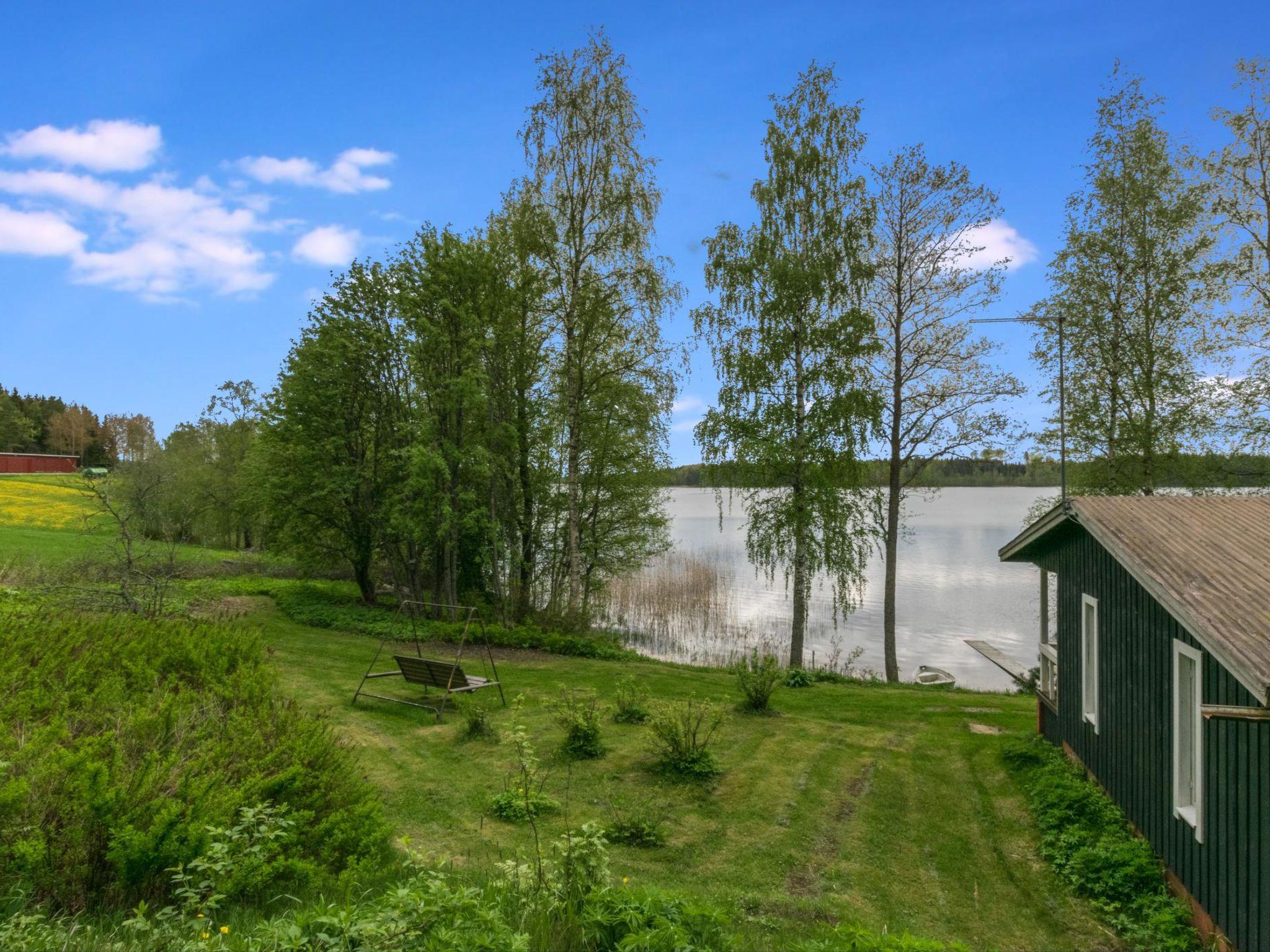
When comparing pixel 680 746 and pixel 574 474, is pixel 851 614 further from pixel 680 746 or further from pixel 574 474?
pixel 680 746

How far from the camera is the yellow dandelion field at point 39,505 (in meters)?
29.8

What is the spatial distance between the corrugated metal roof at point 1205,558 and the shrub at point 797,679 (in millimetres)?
7347

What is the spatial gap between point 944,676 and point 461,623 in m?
12.3

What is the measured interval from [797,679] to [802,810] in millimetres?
7807

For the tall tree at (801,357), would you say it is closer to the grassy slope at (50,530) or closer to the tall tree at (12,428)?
the grassy slope at (50,530)

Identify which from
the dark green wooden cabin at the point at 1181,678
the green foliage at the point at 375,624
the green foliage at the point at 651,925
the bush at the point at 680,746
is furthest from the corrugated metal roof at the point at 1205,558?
the green foliage at the point at 375,624

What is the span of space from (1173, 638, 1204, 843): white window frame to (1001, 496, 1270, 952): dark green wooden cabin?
13 millimetres

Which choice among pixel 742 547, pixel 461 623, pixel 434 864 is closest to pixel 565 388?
pixel 461 623

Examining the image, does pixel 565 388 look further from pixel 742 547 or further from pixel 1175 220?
pixel 742 547

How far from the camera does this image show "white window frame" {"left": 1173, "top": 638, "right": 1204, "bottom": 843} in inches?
223

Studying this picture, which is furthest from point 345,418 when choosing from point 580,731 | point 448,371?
point 580,731

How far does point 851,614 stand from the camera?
90.4 ft

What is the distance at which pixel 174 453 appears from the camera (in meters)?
36.9

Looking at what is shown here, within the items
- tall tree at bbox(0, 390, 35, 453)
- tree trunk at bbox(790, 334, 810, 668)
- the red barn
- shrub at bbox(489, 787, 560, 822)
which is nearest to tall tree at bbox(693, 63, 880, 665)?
tree trunk at bbox(790, 334, 810, 668)
